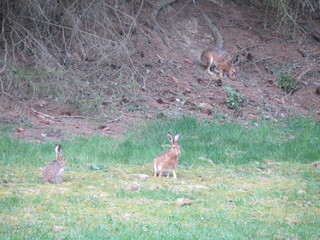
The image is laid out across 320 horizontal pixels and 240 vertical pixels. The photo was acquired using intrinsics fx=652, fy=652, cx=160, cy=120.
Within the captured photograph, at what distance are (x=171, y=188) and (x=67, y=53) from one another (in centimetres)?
886

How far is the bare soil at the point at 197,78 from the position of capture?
52.6ft

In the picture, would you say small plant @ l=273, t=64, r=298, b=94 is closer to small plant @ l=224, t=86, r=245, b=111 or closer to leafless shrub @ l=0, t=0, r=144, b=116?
small plant @ l=224, t=86, r=245, b=111

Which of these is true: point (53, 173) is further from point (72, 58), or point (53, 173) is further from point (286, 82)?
point (286, 82)

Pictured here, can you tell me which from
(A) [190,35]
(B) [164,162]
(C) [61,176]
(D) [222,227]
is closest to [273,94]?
(A) [190,35]

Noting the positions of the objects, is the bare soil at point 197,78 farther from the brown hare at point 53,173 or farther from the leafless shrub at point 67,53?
the brown hare at point 53,173

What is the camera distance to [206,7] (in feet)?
78.7

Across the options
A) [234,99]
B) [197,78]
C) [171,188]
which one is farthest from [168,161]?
[197,78]

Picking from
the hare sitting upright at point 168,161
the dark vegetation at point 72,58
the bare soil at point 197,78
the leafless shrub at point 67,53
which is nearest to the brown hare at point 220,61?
the bare soil at point 197,78

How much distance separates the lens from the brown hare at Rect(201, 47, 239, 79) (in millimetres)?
20359

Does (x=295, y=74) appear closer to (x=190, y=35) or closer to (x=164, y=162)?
(x=190, y=35)

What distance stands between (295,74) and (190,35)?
3791 millimetres

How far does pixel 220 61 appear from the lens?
66.7ft

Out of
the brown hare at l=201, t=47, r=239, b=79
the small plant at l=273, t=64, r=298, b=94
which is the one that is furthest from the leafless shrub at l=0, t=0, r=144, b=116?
the small plant at l=273, t=64, r=298, b=94

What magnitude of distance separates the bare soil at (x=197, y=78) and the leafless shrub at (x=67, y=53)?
48 centimetres
